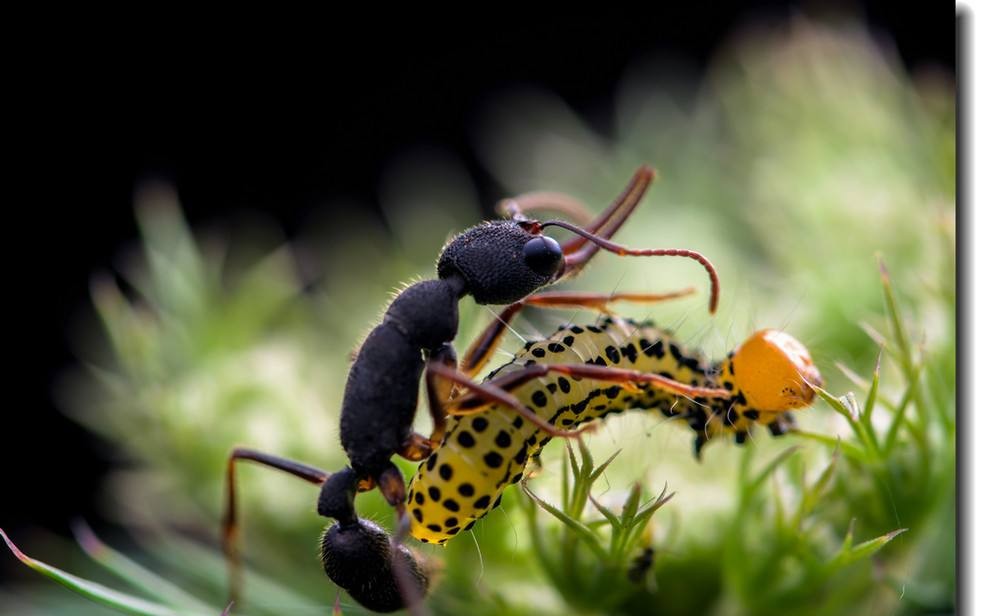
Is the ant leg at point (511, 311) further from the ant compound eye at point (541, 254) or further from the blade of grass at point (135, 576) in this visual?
the blade of grass at point (135, 576)

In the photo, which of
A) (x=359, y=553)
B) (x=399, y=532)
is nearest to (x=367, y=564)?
(x=359, y=553)

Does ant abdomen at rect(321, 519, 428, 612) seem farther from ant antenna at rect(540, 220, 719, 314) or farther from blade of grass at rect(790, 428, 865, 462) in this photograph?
blade of grass at rect(790, 428, 865, 462)

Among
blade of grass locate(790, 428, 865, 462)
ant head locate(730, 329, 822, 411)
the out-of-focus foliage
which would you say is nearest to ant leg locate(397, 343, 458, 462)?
the out-of-focus foliage

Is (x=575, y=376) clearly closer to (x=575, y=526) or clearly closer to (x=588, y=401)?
(x=588, y=401)

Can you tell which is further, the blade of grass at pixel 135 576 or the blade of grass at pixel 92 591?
the blade of grass at pixel 135 576

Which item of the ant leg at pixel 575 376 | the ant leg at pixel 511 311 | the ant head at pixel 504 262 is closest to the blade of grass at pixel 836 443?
the ant leg at pixel 575 376
